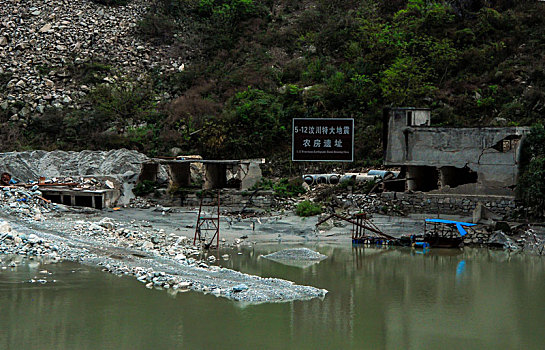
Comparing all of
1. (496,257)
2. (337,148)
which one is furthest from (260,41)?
(496,257)

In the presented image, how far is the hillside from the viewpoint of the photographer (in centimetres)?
3244

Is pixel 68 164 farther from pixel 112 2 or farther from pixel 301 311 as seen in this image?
pixel 112 2

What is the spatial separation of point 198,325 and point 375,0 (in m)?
34.1

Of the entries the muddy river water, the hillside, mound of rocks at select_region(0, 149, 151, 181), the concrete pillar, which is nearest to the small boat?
the muddy river water

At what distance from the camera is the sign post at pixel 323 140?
26.1 metres

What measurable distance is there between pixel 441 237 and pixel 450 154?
5539mm

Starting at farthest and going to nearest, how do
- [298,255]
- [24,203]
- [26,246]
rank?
[24,203], [298,255], [26,246]

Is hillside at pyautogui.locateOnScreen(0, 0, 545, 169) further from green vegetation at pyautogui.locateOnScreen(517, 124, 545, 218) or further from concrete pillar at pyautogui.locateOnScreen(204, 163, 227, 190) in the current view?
green vegetation at pyautogui.locateOnScreen(517, 124, 545, 218)

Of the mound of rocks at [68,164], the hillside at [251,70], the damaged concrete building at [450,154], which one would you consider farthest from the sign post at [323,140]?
the mound of rocks at [68,164]

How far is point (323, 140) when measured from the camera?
2630 cm

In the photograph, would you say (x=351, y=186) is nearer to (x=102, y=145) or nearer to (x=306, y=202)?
(x=306, y=202)

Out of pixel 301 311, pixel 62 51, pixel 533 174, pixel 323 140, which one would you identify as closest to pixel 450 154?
pixel 533 174

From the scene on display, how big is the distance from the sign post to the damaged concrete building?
158 centimetres

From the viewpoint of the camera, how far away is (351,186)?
85.3 ft
